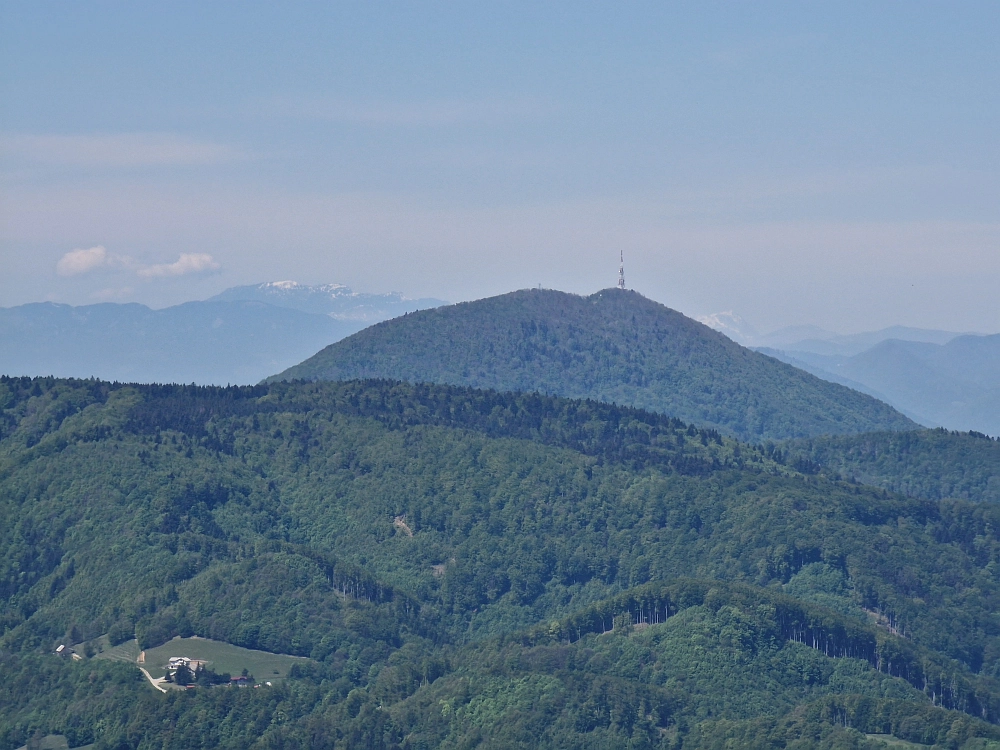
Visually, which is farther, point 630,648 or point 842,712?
point 630,648

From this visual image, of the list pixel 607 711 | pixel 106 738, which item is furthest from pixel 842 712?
pixel 106 738

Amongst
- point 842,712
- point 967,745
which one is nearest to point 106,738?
point 842,712

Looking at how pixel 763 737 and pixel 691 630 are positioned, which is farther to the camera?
pixel 691 630

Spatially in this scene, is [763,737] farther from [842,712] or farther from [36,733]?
[36,733]

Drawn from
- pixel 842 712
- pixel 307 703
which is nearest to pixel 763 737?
pixel 842 712

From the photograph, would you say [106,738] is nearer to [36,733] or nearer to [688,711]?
[36,733]

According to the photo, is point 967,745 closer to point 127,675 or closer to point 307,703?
point 307,703

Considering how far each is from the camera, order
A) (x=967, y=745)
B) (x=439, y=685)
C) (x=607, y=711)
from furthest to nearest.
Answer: (x=439, y=685) → (x=607, y=711) → (x=967, y=745)

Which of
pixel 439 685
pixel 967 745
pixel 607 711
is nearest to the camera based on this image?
pixel 967 745
